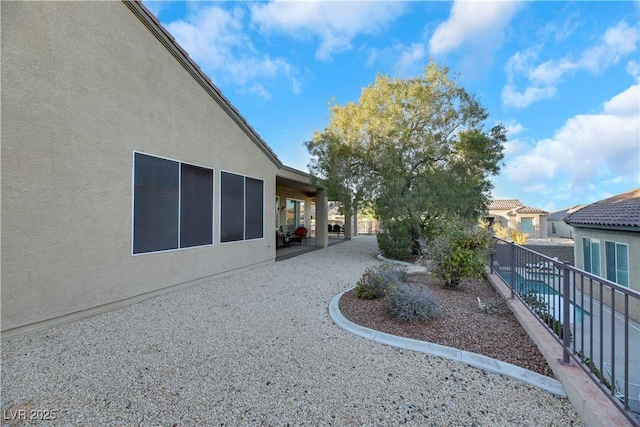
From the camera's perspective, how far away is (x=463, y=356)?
11.1 feet

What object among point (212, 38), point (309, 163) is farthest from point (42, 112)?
point (309, 163)

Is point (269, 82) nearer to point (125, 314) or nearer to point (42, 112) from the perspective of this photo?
point (42, 112)

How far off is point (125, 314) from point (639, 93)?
17.2 m

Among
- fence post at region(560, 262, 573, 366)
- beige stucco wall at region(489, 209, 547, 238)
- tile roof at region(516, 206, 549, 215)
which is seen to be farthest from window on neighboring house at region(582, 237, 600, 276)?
tile roof at region(516, 206, 549, 215)

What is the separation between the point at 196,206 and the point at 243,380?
192 inches

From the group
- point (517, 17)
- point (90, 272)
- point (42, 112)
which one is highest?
point (517, 17)

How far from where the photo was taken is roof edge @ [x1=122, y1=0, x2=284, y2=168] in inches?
224

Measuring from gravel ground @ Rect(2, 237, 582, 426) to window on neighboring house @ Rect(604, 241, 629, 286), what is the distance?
29.4ft

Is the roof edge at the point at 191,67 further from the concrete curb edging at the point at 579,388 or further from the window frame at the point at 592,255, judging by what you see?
the window frame at the point at 592,255

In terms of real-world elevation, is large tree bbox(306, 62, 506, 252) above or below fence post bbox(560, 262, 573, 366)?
above

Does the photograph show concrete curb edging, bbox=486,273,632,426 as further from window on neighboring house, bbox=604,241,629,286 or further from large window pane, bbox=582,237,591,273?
large window pane, bbox=582,237,591,273

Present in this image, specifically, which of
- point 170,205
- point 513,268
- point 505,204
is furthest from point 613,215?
point 505,204

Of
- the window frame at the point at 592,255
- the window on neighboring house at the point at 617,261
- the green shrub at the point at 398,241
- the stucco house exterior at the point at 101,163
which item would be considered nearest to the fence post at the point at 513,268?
the green shrub at the point at 398,241

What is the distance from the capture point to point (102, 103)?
5039 mm
